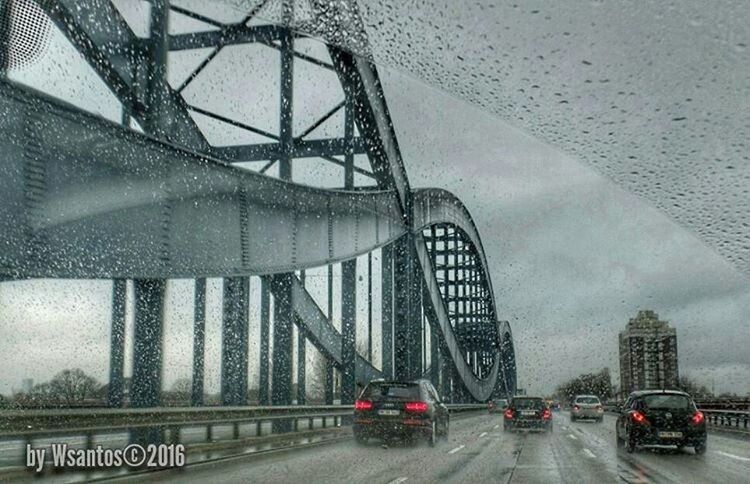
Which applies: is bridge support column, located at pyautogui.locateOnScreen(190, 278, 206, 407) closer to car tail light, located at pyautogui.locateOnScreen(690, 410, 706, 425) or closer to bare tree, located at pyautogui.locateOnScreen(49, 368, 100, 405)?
bare tree, located at pyautogui.locateOnScreen(49, 368, 100, 405)

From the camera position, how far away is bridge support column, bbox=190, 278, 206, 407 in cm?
2031

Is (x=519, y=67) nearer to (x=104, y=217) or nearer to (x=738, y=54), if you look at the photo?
(x=738, y=54)

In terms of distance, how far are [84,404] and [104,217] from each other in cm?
656

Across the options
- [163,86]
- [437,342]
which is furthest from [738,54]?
[437,342]

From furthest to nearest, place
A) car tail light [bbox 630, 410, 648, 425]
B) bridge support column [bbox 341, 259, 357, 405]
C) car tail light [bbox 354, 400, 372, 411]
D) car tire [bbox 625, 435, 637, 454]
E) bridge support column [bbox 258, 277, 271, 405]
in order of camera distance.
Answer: bridge support column [bbox 341, 259, 357, 405], bridge support column [bbox 258, 277, 271, 405], car tail light [bbox 354, 400, 372, 411], car tire [bbox 625, 435, 637, 454], car tail light [bbox 630, 410, 648, 425]

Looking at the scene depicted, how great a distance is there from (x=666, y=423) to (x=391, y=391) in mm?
6135

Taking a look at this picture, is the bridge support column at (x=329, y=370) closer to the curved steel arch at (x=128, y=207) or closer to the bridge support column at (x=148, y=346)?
the curved steel arch at (x=128, y=207)

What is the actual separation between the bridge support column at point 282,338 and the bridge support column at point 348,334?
568cm

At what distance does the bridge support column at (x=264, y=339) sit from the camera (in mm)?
23391

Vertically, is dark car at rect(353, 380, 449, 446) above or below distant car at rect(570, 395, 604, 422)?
above

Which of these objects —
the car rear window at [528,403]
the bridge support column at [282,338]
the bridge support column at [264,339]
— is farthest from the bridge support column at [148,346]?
the car rear window at [528,403]

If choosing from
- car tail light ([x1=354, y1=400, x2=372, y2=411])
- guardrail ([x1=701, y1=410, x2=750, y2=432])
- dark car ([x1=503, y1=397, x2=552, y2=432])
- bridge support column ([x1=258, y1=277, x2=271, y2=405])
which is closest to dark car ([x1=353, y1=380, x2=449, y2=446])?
car tail light ([x1=354, y1=400, x2=372, y2=411])

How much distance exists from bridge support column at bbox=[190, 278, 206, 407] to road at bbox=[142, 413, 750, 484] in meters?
4.14

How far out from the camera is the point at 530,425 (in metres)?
29.1
